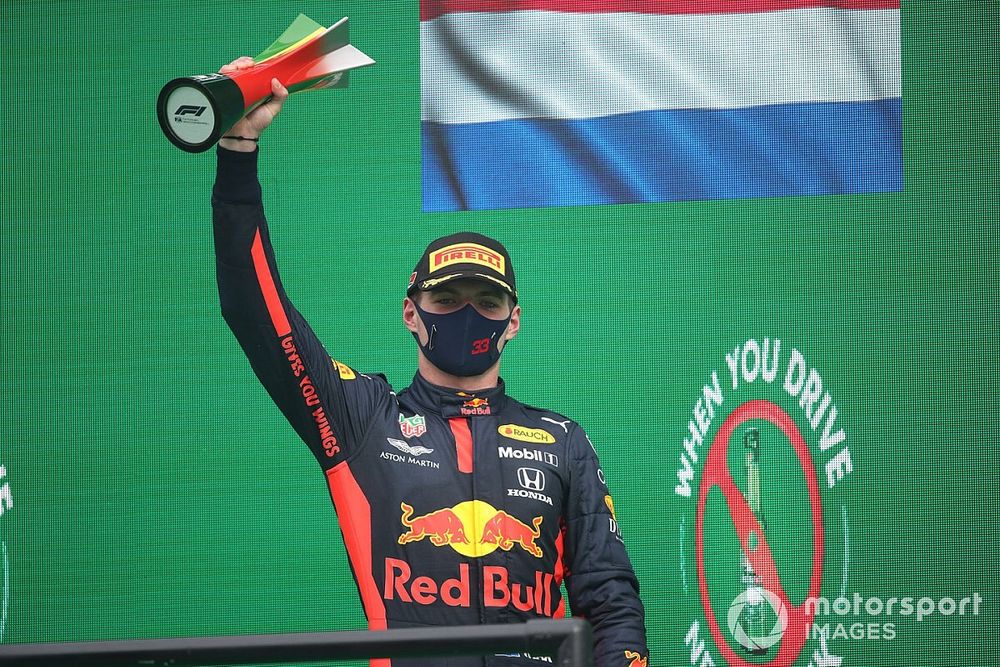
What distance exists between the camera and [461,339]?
1952 millimetres

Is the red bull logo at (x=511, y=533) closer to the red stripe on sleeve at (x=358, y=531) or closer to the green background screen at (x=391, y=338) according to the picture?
the red stripe on sleeve at (x=358, y=531)

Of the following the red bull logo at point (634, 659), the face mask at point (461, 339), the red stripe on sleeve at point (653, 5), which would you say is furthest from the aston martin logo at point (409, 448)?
the red stripe on sleeve at point (653, 5)

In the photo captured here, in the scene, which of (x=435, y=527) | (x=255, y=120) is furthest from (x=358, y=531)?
(x=255, y=120)

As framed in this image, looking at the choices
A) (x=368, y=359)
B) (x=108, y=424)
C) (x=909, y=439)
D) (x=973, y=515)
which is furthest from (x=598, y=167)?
(x=108, y=424)

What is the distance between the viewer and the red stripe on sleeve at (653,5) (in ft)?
8.68

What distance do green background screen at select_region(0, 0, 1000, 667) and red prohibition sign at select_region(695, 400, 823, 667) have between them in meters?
0.02

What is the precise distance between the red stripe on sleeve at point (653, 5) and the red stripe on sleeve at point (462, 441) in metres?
1.13

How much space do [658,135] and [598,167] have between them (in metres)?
0.14

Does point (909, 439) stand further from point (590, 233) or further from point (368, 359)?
point (368, 359)

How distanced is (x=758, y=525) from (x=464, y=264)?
0.99 metres

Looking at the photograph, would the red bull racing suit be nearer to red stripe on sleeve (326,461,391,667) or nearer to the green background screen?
red stripe on sleeve (326,461,391,667)

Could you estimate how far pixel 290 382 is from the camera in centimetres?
186

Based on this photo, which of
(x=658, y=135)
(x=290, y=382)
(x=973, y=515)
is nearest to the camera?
(x=290, y=382)

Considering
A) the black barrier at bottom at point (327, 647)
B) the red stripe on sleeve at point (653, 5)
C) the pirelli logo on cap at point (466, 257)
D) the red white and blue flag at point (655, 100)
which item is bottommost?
the black barrier at bottom at point (327, 647)
